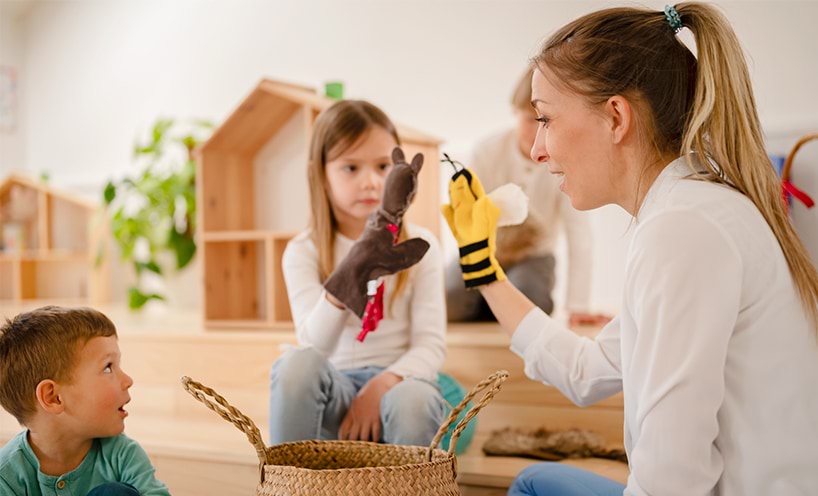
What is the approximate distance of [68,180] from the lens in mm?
3881

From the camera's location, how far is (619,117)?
3.17ft

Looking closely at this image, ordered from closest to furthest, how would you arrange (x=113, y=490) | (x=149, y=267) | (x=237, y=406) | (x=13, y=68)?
(x=113, y=490)
(x=237, y=406)
(x=149, y=267)
(x=13, y=68)

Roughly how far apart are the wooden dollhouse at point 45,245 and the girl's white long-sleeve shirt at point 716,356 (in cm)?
311

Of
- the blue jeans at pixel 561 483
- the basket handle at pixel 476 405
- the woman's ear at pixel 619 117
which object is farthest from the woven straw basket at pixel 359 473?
the woman's ear at pixel 619 117

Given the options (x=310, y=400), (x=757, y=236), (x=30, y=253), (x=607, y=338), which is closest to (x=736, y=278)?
(x=757, y=236)

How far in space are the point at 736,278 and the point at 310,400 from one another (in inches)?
31.6

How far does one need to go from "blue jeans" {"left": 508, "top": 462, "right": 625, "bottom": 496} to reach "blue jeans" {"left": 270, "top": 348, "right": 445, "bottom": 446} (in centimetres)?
20

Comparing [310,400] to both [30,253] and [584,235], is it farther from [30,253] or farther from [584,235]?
[30,253]

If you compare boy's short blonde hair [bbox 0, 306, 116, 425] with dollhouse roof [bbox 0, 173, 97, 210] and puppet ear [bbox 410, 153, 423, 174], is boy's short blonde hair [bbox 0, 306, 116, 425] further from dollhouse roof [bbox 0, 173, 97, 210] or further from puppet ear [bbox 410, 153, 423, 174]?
dollhouse roof [bbox 0, 173, 97, 210]

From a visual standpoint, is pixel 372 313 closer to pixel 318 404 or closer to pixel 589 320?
pixel 318 404

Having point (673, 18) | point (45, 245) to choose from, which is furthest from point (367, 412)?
point (45, 245)

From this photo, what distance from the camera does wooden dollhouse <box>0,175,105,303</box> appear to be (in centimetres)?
356

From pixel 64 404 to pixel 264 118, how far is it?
141cm

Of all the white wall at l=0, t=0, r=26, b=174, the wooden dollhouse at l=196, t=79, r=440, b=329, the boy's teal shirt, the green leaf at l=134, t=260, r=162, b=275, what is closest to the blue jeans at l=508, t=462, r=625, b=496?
the boy's teal shirt
